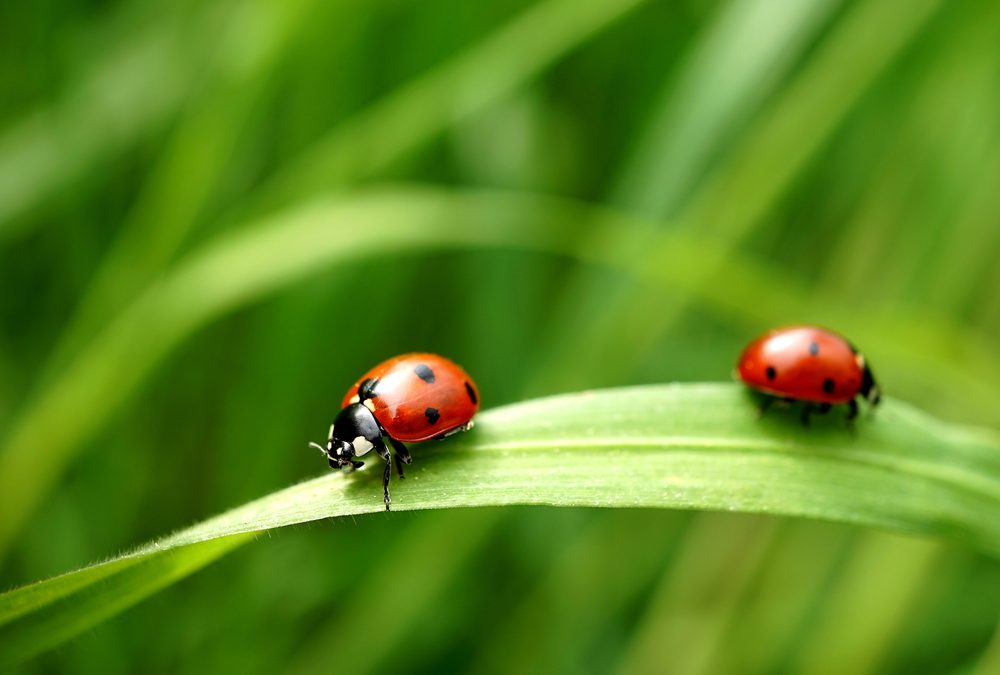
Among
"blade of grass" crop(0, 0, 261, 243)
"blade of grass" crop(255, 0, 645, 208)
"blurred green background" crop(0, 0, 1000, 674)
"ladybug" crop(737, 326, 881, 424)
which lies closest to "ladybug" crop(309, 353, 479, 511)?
"ladybug" crop(737, 326, 881, 424)

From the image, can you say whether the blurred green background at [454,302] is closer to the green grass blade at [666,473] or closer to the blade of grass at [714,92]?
the blade of grass at [714,92]

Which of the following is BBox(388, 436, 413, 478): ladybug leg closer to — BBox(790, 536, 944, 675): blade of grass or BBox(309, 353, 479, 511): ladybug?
BBox(309, 353, 479, 511): ladybug

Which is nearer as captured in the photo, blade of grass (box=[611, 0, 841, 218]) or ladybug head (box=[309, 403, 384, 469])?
ladybug head (box=[309, 403, 384, 469])

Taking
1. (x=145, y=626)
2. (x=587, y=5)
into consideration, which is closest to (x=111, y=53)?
(x=587, y=5)

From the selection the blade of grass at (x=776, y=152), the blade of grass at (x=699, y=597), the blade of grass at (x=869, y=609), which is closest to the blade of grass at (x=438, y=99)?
the blade of grass at (x=776, y=152)

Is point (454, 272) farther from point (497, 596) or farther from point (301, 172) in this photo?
point (497, 596)

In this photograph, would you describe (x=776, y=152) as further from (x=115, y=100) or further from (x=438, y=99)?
(x=115, y=100)
